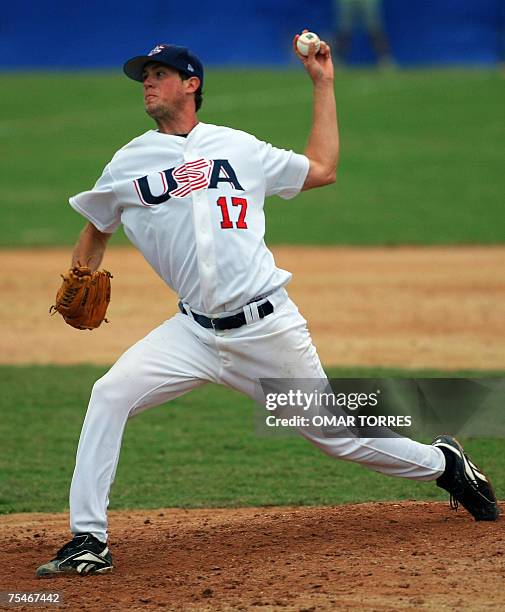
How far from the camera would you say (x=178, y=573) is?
185 inches

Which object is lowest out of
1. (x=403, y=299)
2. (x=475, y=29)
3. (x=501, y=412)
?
(x=501, y=412)

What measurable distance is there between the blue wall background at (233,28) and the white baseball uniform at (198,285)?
73.5 ft

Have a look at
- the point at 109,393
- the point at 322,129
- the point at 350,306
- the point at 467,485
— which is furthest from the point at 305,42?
the point at 350,306

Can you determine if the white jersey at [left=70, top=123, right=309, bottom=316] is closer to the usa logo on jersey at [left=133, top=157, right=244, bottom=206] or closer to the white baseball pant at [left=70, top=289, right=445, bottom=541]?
the usa logo on jersey at [left=133, top=157, right=244, bottom=206]

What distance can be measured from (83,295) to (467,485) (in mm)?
1786

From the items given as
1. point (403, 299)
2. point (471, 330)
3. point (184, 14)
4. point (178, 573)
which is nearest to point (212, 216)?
point (178, 573)

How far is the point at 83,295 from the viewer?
5004mm

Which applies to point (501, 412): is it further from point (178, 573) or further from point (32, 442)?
point (178, 573)

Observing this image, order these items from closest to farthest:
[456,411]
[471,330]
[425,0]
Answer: [456,411]
[471,330]
[425,0]

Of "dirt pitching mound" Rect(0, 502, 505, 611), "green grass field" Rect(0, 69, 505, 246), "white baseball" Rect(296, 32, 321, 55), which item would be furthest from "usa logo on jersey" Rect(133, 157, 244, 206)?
"green grass field" Rect(0, 69, 505, 246)

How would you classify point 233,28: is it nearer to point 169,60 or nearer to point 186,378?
point 169,60

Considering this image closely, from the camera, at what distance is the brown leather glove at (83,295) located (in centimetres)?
497

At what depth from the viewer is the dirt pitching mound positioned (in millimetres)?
4297

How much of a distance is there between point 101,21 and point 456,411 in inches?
898
